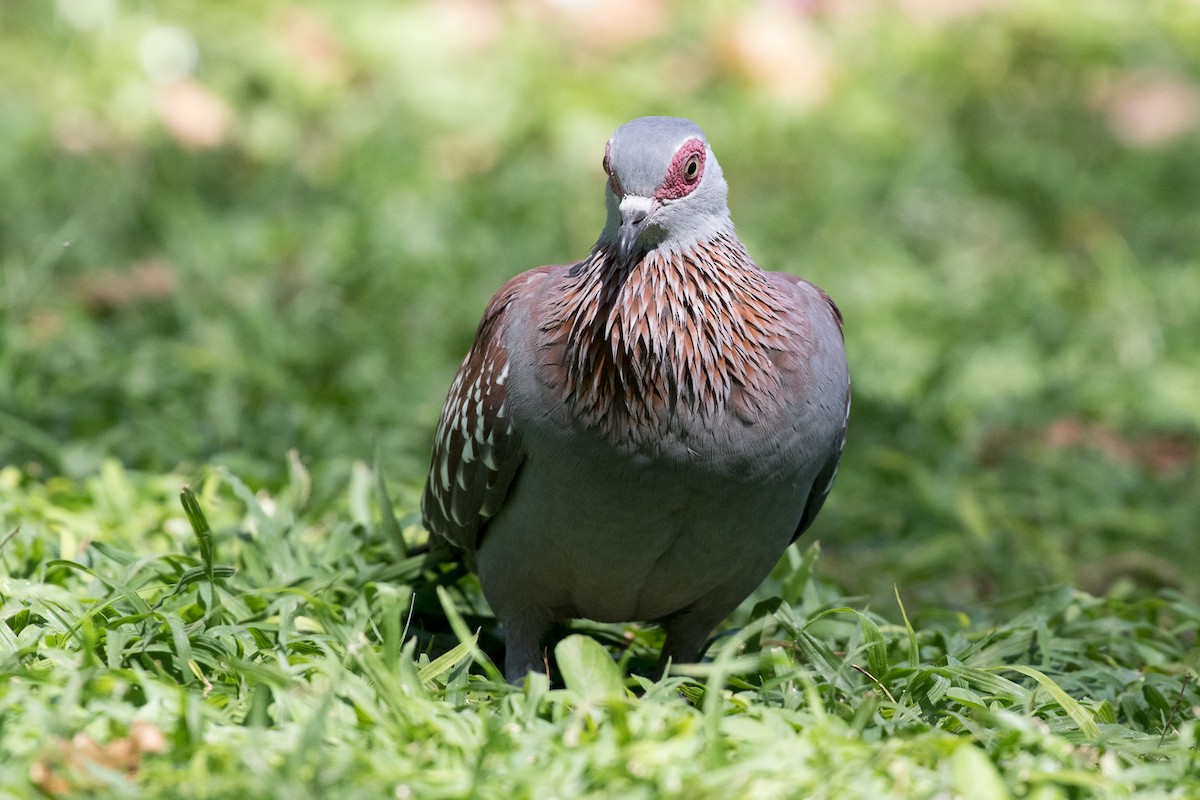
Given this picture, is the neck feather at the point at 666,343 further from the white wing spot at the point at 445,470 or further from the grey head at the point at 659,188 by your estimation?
the white wing spot at the point at 445,470

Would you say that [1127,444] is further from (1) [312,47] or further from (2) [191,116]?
(1) [312,47]

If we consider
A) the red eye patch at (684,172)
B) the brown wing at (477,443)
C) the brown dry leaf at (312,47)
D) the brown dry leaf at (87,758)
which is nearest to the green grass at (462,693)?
the brown dry leaf at (87,758)

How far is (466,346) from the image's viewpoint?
6.71 meters

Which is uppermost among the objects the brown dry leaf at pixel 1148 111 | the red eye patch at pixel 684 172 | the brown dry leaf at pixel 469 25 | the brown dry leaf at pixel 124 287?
the brown dry leaf at pixel 469 25

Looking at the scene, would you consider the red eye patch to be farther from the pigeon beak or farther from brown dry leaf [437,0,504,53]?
brown dry leaf [437,0,504,53]

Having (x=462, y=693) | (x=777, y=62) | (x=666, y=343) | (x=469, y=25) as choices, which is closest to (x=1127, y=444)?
(x=666, y=343)

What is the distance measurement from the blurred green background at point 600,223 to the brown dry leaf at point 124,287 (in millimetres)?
26

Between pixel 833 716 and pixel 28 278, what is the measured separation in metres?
4.17

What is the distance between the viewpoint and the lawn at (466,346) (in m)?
2.89

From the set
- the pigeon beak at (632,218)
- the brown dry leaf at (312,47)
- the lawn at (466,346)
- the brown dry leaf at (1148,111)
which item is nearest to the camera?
the lawn at (466,346)

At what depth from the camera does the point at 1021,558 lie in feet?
17.3

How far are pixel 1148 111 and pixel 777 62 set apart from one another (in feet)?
10.2

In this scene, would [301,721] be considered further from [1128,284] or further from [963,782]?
[1128,284]

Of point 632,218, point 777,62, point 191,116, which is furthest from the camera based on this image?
point 777,62
